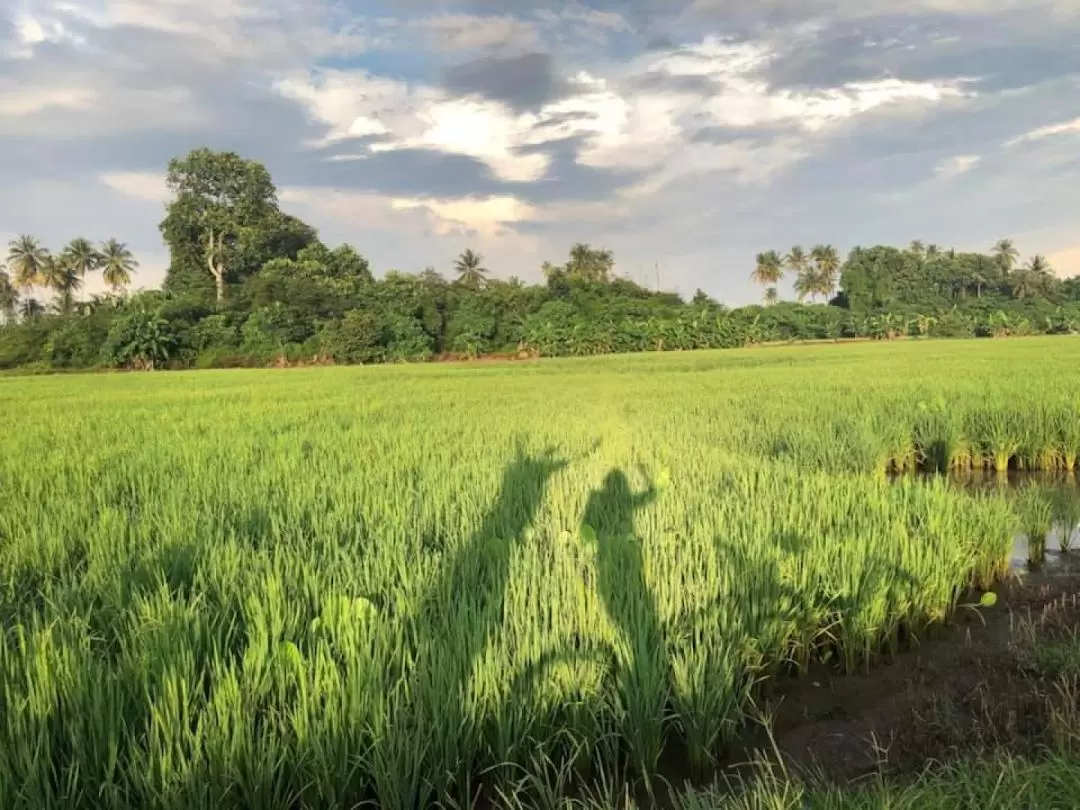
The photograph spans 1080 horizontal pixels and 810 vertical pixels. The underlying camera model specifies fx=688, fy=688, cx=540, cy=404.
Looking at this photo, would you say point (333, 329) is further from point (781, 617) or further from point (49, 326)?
point (781, 617)

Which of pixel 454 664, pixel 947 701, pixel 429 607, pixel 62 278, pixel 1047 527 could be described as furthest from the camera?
pixel 62 278

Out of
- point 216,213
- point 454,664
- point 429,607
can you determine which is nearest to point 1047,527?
point 429,607

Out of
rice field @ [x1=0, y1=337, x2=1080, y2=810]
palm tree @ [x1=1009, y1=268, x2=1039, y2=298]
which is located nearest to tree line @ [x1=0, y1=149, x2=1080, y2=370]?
palm tree @ [x1=1009, y1=268, x2=1039, y2=298]

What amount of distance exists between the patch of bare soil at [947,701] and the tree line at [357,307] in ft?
134

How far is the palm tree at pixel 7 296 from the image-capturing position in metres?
57.7

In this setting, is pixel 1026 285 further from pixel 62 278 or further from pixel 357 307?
pixel 62 278

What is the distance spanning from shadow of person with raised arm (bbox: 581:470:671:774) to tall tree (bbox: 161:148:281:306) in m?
53.9

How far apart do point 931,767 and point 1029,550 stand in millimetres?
2854

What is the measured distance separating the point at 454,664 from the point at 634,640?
27.0 inches

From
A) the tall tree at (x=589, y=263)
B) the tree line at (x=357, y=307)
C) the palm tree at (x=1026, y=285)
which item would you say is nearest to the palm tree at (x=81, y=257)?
the tree line at (x=357, y=307)

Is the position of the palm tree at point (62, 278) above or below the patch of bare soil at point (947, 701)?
above

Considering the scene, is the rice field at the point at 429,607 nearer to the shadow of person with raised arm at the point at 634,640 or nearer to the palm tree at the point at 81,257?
the shadow of person with raised arm at the point at 634,640

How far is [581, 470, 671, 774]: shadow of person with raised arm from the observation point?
2.21 meters

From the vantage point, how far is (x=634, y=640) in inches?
97.7
